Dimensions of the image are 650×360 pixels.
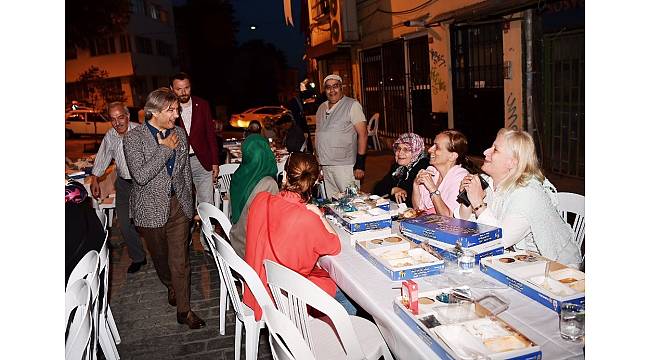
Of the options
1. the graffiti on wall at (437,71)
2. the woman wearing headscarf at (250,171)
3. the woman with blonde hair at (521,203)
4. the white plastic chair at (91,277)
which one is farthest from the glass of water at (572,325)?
the graffiti on wall at (437,71)

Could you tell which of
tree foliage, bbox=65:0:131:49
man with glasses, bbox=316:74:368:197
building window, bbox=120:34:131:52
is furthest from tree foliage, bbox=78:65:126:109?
man with glasses, bbox=316:74:368:197

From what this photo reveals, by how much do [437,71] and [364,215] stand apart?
24.3 ft

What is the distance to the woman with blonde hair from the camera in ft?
8.98

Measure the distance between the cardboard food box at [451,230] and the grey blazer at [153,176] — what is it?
1729 millimetres

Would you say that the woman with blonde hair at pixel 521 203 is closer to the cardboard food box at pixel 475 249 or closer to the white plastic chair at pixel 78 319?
the cardboard food box at pixel 475 249

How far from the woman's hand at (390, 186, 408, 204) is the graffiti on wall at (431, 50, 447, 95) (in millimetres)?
6090

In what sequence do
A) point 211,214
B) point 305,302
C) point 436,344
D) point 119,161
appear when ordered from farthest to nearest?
1. point 119,161
2. point 211,214
3. point 305,302
4. point 436,344

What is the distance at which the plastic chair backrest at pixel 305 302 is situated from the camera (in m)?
2.09

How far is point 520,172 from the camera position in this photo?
2902 millimetres

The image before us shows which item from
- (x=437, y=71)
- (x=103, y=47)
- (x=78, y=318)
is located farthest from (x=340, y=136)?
(x=103, y=47)

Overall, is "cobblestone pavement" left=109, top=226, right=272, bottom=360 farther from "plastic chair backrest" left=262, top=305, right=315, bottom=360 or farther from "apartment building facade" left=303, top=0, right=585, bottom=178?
"apartment building facade" left=303, top=0, right=585, bottom=178

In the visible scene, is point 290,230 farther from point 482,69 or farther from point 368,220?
point 482,69

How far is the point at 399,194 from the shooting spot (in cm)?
418
